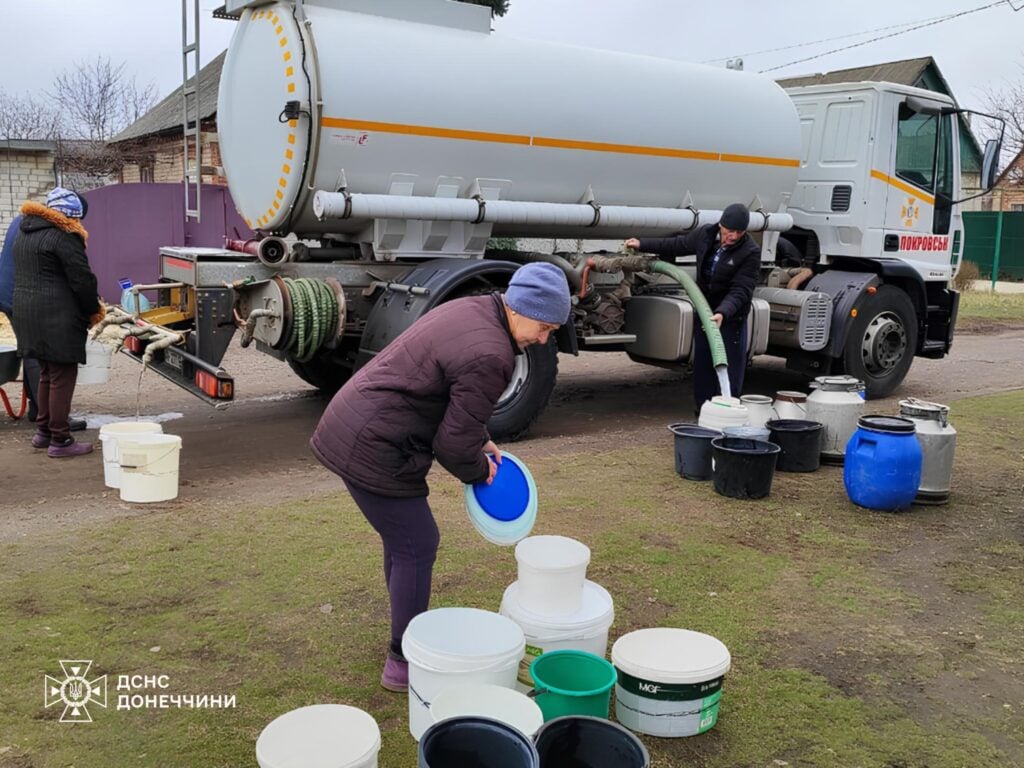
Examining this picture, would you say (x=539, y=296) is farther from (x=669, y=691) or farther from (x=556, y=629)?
(x=669, y=691)

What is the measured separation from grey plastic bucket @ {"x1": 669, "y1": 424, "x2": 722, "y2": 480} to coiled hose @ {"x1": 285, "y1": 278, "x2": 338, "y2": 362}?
100.0 inches

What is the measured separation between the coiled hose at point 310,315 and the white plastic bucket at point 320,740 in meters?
4.12

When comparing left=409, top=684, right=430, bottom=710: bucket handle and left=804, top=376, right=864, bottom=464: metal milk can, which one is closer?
left=409, top=684, right=430, bottom=710: bucket handle

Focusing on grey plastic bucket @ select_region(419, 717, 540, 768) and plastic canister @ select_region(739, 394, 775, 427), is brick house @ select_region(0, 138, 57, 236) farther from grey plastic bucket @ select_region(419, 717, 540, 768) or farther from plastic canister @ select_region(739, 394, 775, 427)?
grey plastic bucket @ select_region(419, 717, 540, 768)

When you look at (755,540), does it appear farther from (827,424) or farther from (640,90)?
(640,90)

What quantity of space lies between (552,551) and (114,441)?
3231 mm

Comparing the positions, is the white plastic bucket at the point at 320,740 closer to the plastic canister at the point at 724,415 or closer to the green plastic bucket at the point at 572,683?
the green plastic bucket at the point at 572,683

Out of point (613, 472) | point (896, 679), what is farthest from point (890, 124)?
point (896, 679)

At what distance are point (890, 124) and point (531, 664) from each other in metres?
7.80

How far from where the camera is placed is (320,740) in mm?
2713

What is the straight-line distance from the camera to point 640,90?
7730 millimetres

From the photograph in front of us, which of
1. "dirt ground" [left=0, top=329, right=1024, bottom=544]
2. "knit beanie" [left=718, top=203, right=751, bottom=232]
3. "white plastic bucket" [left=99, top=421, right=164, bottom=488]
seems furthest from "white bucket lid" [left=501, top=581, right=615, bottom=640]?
"knit beanie" [left=718, top=203, right=751, bottom=232]

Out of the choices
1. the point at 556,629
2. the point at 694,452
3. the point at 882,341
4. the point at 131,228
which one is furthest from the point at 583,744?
the point at 131,228

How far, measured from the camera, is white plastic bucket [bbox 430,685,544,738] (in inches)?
111
